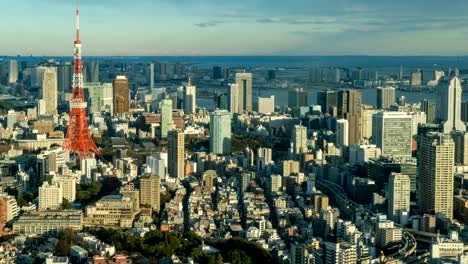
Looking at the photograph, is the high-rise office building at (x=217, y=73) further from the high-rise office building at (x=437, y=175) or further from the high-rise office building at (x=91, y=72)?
the high-rise office building at (x=437, y=175)

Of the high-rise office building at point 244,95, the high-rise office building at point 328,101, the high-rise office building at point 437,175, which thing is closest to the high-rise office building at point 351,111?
the high-rise office building at point 328,101

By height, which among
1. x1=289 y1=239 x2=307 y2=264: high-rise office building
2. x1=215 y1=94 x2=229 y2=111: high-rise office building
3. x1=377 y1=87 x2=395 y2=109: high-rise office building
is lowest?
x1=289 y1=239 x2=307 y2=264: high-rise office building

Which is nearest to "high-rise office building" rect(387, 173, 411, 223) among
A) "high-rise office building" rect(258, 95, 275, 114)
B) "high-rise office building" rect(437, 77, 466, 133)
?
"high-rise office building" rect(437, 77, 466, 133)

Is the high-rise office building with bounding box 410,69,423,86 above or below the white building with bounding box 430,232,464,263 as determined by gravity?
above

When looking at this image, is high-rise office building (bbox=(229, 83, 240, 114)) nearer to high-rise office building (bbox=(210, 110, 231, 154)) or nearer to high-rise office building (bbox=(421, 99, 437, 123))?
high-rise office building (bbox=(210, 110, 231, 154))

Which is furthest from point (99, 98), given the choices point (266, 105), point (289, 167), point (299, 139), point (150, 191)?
point (150, 191)

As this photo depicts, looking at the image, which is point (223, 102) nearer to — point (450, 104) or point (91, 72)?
point (450, 104)
